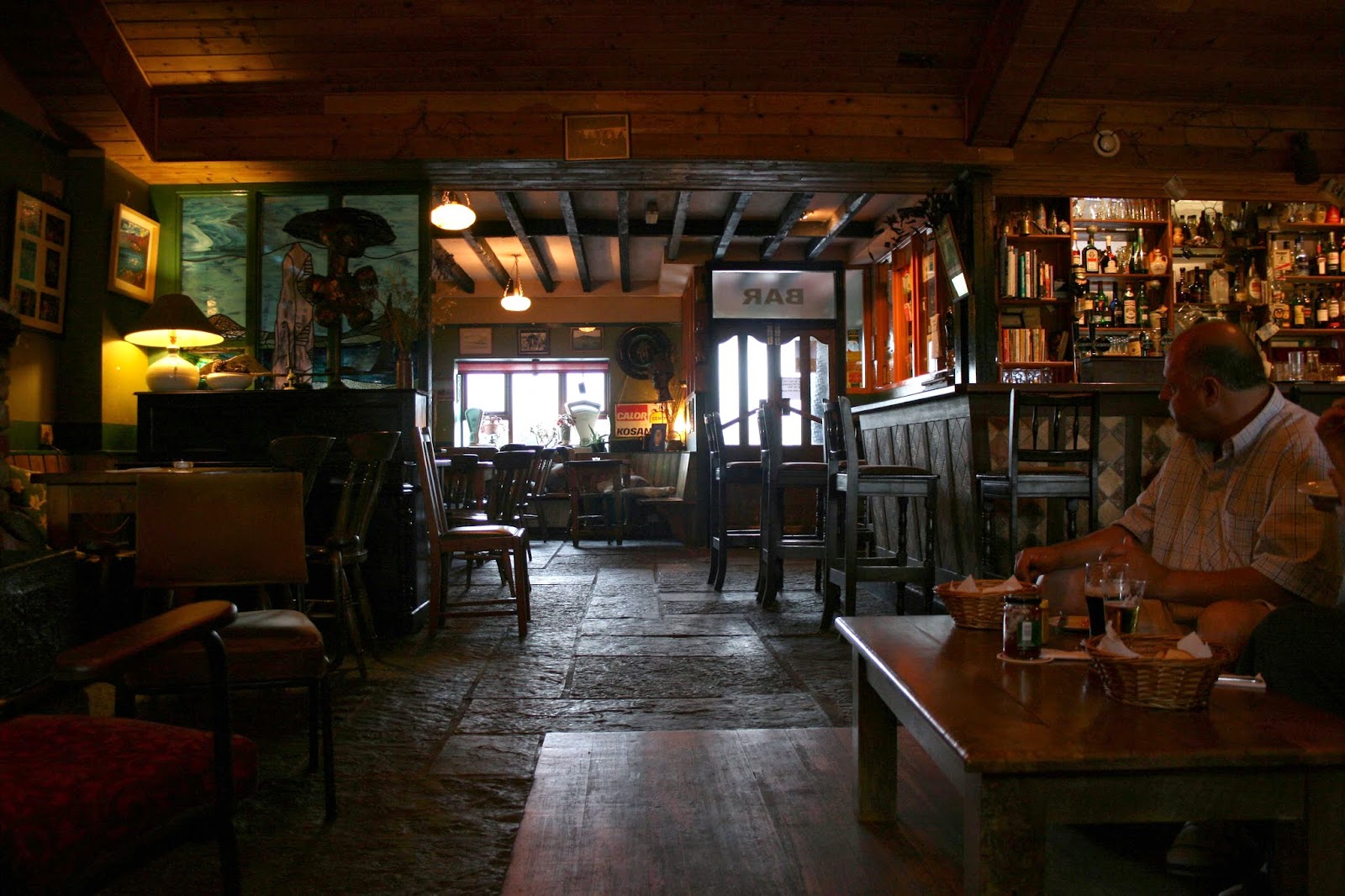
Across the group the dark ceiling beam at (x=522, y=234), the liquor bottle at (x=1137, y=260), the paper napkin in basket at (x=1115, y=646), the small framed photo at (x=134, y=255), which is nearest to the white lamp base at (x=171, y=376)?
the small framed photo at (x=134, y=255)

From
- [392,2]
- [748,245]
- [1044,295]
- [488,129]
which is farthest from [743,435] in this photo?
[392,2]

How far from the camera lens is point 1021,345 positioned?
23.1ft

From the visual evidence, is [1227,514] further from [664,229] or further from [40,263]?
[664,229]

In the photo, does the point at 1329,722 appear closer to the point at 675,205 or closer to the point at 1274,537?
the point at 1274,537

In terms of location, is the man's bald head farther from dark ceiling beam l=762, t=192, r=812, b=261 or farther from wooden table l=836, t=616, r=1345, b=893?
dark ceiling beam l=762, t=192, r=812, b=261

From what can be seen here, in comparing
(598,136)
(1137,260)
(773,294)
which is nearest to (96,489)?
(598,136)

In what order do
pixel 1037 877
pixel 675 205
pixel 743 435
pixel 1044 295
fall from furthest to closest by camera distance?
pixel 743 435, pixel 675 205, pixel 1044 295, pixel 1037 877

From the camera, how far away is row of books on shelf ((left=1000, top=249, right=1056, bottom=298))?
22.7 feet

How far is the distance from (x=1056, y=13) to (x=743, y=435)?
568 cm

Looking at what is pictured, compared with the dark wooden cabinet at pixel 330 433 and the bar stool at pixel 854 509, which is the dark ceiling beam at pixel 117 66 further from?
the bar stool at pixel 854 509

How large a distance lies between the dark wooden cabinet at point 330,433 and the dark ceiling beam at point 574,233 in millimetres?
2974

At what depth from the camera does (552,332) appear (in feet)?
42.6

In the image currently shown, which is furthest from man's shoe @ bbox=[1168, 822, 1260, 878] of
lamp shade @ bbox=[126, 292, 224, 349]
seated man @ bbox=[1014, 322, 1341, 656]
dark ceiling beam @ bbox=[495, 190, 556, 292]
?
dark ceiling beam @ bbox=[495, 190, 556, 292]

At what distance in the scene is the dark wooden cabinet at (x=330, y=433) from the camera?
14.3 ft
